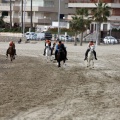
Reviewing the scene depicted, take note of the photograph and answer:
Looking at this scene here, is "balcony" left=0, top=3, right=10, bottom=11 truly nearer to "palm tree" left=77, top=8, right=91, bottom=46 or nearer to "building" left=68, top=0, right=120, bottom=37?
"building" left=68, top=0, right=120, bottom=37

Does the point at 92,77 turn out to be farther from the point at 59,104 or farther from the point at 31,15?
the point at 31,15

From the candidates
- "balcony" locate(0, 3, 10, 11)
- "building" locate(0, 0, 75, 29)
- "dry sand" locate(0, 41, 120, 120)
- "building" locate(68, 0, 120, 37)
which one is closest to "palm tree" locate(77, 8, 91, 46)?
"building" locate(68, 0, 120, 37)

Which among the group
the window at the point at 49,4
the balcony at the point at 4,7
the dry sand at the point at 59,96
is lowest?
the dry sand at the point at 59,96

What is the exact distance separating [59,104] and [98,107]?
1.16 m

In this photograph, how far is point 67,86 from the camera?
19.6 metres

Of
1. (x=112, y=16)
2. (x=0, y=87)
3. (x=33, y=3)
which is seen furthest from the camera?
(x=33, y=3)

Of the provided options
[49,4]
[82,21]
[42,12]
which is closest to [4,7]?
[42,12]

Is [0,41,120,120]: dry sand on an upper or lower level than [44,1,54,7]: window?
lower

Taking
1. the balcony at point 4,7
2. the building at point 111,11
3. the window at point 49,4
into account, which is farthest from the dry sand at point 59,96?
the balcony at point 4,7

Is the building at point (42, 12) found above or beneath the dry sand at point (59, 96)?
above

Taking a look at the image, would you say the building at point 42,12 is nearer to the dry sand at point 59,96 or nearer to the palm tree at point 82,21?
the palm tree at point 82,21

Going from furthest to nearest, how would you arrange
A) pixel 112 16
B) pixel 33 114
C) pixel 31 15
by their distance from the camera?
pixel 31 15 → pixel 112 16 → pixel 33 114

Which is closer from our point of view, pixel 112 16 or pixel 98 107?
pixel 98 107

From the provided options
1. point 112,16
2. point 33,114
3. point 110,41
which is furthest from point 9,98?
point 112,16
